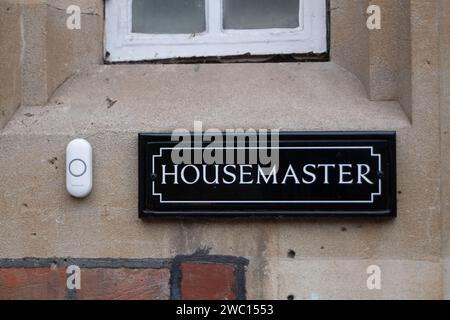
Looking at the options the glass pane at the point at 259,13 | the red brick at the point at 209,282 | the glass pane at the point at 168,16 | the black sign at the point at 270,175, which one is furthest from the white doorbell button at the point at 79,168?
the glass pane at the point at 259,13

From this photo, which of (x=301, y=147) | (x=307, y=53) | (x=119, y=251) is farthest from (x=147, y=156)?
(x=307, y=53)

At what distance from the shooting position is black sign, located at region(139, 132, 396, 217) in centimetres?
257

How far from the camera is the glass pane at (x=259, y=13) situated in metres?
2.94

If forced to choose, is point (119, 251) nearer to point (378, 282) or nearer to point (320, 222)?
point (320, 222)

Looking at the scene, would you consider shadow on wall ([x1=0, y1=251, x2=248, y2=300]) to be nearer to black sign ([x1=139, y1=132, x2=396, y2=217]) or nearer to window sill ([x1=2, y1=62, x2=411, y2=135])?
black sign ([x1=139, y1=132, x2=396, y2=217])

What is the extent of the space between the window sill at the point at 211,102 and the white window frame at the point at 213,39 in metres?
0.07

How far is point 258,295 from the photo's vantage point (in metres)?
2.62

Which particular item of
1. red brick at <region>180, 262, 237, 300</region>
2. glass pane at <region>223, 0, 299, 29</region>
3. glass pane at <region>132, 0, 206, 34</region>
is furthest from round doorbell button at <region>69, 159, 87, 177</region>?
glass pane at <region>223, 0, 299, 29</region>

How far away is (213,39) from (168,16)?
0.69 feet

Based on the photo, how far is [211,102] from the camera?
2.73 meters

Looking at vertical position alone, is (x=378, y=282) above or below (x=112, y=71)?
below

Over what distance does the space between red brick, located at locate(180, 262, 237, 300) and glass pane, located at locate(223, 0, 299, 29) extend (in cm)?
95

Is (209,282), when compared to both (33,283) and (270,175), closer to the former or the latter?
(270,175)

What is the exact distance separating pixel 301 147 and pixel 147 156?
53 centimetres
